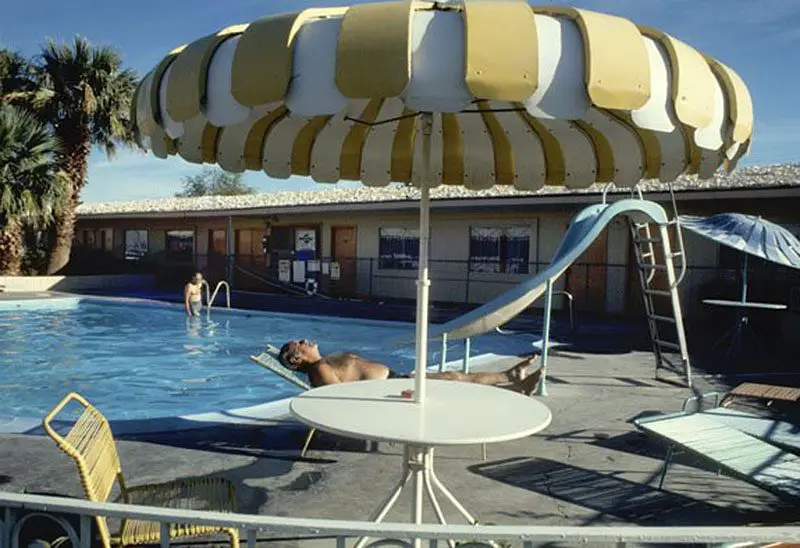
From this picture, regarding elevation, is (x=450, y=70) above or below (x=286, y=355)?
above

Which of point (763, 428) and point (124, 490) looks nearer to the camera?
point (124, 490)

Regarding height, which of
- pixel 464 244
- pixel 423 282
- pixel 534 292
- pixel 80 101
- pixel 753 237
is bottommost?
pixel 534 292

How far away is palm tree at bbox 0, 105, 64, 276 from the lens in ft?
70.2

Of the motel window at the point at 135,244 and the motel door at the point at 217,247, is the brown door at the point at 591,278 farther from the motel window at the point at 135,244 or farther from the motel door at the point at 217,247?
the motel window at the point at 135,244

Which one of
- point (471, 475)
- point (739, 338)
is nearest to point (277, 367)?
point (471, 475)

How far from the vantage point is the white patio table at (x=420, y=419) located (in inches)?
121

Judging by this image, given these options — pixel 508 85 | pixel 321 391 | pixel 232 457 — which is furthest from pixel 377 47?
pixel 232 457

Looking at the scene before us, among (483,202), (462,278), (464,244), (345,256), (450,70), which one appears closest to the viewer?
(450,70)

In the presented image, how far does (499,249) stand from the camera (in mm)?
21219

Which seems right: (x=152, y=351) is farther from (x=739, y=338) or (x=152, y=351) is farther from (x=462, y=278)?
(x=739, y=338)

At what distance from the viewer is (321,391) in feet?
13.1

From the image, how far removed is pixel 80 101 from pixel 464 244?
15608 mm

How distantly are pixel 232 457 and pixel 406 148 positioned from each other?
2943 millimetres

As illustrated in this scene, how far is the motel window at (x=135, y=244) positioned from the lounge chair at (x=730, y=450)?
30174 millimetres
